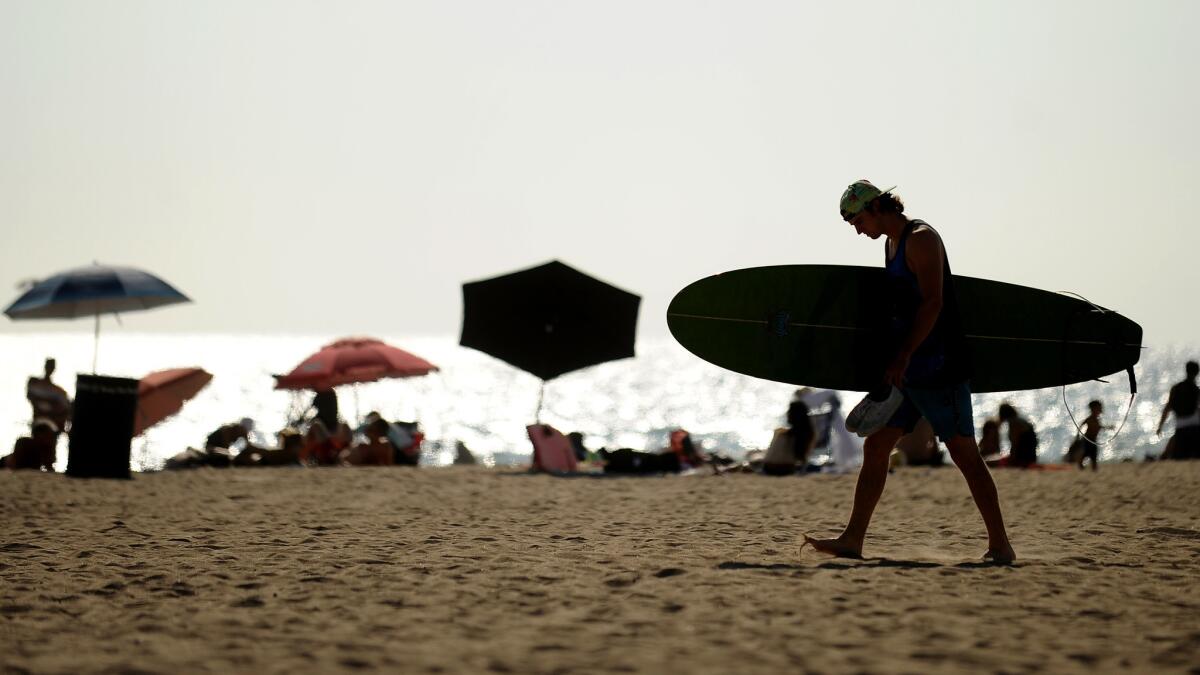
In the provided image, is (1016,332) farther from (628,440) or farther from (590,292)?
(628,440)

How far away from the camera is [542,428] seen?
14.4 m

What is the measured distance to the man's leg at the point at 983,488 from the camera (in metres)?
5.36

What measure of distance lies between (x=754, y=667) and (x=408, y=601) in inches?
61.4

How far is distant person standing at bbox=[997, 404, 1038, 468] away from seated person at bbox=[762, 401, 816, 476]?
97.5 inches

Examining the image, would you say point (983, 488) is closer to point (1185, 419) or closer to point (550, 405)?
point (1185, 419)

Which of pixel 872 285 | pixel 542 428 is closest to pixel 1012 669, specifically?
pixel 872 285

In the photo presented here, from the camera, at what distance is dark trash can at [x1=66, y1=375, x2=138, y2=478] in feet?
36.1

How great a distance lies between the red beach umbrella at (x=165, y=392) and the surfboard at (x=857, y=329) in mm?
9314

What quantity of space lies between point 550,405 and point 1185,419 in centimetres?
7637

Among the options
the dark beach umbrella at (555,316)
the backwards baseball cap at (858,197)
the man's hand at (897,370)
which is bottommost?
the man's hand at (897,370)

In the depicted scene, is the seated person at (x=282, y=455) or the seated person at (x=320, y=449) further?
the seated person at (x=320, y=449)

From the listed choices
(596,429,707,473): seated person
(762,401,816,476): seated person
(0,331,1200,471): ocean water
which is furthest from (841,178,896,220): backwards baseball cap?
(0,331,1200,471): ocean water

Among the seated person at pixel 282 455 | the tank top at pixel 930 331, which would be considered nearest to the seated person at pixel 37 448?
the seated person at pixel 282 455

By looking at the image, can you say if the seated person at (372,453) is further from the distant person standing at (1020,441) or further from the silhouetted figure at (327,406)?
the distant person standing at (1020,441)
